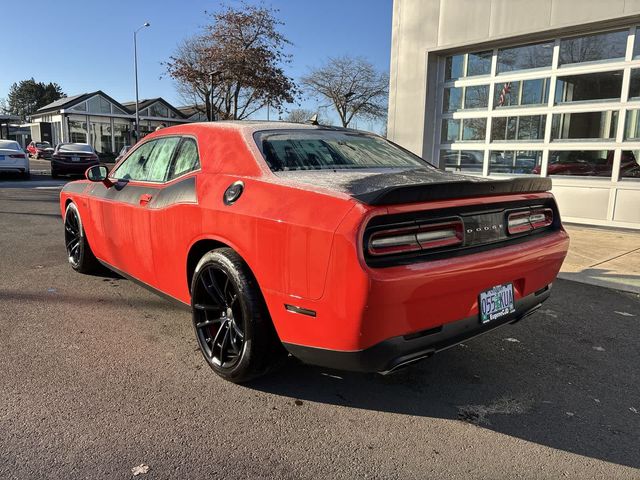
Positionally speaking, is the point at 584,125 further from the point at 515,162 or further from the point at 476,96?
Result: the point at 476,96

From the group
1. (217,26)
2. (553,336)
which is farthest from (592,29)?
(217,26)

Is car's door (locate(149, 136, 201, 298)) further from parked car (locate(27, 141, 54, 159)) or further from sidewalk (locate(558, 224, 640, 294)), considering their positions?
parked car (locate(27, 141, 54, 159))

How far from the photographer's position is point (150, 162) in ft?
13.1

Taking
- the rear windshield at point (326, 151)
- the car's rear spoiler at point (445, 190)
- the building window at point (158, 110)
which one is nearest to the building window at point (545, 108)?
the rear windshield at point (326, 151)

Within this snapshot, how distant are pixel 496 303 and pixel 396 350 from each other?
28.1 inches

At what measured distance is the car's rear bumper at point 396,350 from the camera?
227cm

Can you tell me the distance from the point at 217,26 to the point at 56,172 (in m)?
12.7

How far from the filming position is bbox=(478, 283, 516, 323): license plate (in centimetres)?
257

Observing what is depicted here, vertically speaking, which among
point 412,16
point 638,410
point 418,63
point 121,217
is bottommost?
point 638,410

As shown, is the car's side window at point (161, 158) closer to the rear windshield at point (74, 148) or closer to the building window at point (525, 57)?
the building window at point (525, 57)

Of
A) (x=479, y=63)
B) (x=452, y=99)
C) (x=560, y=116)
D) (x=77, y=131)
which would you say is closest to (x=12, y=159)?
(x=452, y=99)

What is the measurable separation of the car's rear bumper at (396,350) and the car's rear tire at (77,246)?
10.6ft

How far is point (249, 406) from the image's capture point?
8.85ft

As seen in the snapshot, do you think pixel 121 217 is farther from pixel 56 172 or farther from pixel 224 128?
pixel 56 172
